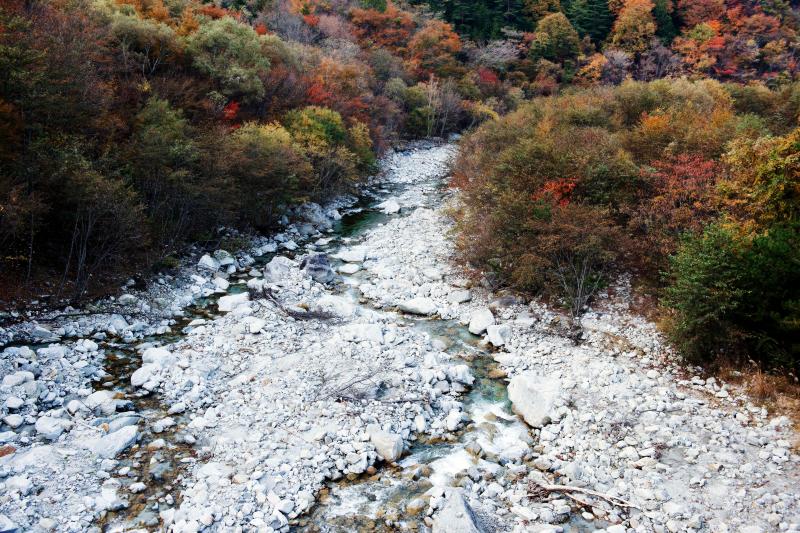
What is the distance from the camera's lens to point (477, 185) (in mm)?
22703

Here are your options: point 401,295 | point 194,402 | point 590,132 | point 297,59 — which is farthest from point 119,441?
point 297,59

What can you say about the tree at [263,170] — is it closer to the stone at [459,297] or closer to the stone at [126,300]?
the stone at [126,300]

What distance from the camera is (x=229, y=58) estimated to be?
28.4 metres

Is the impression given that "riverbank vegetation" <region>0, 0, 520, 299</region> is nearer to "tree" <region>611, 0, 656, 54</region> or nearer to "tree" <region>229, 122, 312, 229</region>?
"tree" <region>229, 122, 312, 229</region>

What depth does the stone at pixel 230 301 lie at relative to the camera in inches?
654

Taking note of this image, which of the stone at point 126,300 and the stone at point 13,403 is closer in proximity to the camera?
the stone at point 13,403

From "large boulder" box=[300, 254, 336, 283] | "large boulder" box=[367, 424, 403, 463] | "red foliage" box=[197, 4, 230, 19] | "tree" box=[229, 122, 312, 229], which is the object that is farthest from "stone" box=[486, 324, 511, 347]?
"red foliage" box=[197, 4, 230, 19]

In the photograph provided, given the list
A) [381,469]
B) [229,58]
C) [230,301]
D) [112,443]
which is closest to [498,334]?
[381,469]

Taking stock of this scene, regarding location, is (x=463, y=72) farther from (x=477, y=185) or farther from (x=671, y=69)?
(x=477, y=185)

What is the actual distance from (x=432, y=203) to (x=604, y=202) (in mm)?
15157

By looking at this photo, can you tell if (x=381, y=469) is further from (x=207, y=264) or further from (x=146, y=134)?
(x=146, y=134)

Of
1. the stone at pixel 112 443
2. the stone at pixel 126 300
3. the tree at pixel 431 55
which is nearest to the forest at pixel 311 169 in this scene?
the stone at pixel 126 300

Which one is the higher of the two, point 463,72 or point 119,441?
point 463,72

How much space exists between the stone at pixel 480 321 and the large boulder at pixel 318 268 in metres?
6.23
